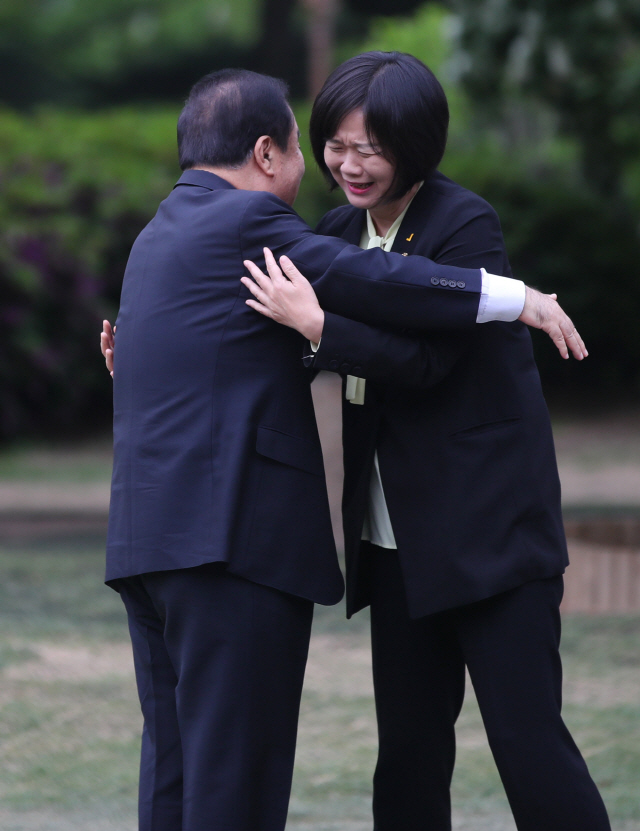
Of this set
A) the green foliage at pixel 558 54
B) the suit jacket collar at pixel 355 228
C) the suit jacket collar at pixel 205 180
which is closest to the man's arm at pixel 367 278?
the suit jacket collar at pixel 205 180

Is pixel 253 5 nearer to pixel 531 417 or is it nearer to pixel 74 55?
pixel 74 55

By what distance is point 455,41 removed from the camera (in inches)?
371

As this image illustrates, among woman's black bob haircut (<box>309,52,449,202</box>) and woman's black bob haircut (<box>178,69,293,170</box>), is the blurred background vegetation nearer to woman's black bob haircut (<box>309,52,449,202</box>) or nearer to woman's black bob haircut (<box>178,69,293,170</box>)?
woman's black bob haircut (<box>309,52,449,202</box>)

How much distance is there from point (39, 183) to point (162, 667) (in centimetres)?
863

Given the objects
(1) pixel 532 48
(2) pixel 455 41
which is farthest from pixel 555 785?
(2) pixel 455 41

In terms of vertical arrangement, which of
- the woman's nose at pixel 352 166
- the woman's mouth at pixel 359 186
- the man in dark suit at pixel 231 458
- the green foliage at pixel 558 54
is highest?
the green foliage at pixel 558 54

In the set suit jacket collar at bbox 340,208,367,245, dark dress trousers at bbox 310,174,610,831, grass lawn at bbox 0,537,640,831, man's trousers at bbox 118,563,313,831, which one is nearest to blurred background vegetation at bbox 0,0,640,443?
grass lawn at bbox 0,537,640,831

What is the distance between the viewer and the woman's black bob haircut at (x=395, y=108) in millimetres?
2346

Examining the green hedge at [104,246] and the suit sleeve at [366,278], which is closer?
the suit sleeve at [366,278]

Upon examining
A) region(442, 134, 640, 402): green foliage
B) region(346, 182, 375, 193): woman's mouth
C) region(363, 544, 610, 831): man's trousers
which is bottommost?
region(363, 544, 610, 831): man's trousers

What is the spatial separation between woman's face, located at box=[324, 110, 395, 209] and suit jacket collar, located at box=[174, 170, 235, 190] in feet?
0.77

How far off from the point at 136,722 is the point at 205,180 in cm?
251

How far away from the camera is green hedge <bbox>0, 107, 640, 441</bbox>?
401 inches

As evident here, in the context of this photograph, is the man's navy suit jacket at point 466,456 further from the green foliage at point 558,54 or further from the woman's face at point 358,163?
the green foliage at point 558,54
